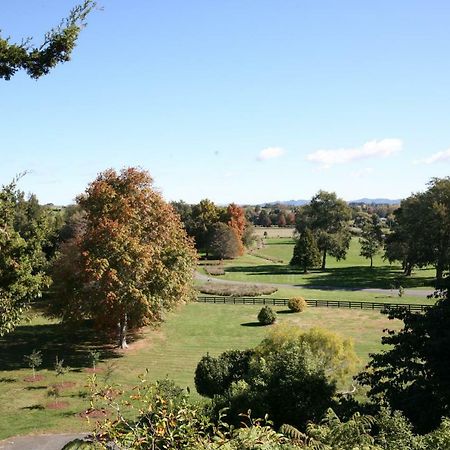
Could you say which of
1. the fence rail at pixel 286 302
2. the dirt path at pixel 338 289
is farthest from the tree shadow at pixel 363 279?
the fence rail at pixel 286 302

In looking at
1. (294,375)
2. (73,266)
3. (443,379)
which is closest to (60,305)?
(73,266)

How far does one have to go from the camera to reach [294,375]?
1745 cm

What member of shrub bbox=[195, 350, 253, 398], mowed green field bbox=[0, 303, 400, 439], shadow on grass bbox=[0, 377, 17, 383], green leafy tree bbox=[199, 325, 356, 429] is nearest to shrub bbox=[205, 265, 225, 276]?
mowed green field bbox=[0, 303, 400, 439]

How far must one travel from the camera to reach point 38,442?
67.2 ft

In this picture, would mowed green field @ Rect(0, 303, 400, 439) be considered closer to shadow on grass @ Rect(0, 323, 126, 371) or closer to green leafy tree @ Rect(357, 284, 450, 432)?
shadow on grass @ Rect(0, 323, 126, 371)

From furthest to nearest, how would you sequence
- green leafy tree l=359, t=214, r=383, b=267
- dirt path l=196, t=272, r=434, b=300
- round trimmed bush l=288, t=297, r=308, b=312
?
1. green leafy tree l=359, t=214, r=383, b=267
2. dirt path l=196, t=272, r=434, b=300
3. round trimmed bush l=288, t=297, r=308, b=312

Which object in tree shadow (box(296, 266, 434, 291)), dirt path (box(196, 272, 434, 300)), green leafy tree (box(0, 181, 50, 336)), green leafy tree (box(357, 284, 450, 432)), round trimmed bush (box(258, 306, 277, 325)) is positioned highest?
green leafy tree (box(0, 181, 50, 336))

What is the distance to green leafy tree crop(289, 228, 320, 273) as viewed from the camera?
7831 cm

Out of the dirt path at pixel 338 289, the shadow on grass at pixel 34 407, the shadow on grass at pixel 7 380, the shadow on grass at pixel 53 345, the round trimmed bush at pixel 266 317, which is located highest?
the dirt path at pixel 338 289

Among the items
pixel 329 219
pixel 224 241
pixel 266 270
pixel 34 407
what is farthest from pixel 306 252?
pixel 34 407

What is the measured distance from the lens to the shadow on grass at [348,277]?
6400 centimetres

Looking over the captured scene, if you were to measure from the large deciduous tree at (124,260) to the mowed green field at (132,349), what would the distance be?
2.96 m

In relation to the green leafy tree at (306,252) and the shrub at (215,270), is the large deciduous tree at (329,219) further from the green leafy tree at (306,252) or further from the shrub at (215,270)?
the shrub at (215,270)

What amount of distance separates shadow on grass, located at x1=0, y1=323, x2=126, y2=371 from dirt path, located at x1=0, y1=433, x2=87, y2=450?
1029 cm
